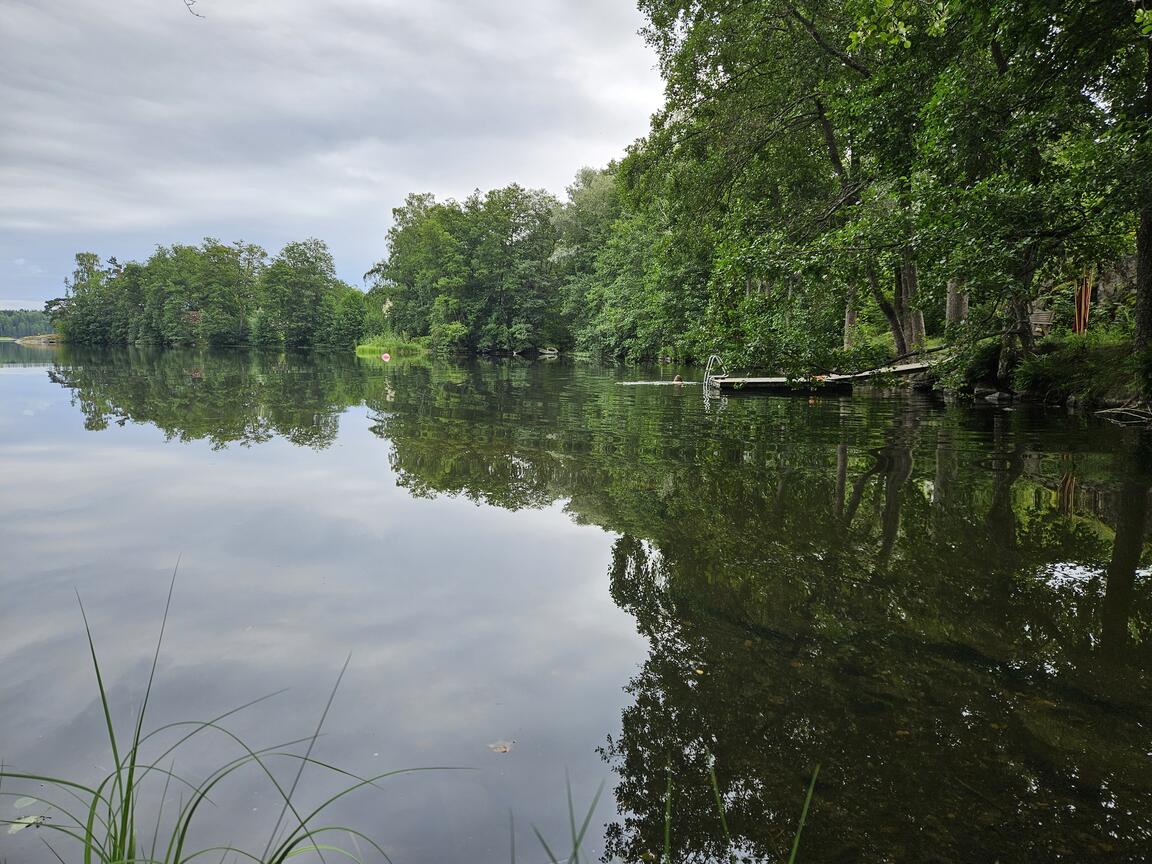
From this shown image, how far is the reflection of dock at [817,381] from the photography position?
14297mm

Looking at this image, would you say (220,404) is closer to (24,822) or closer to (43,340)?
(24,822)

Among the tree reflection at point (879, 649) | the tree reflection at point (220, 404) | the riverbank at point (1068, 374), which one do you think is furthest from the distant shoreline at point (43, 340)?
the tree reflection at point (879, 649)

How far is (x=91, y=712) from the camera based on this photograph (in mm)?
2826

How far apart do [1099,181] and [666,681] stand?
29.2 ft

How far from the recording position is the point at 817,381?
14.2 m

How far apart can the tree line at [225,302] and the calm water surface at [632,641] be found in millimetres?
59407

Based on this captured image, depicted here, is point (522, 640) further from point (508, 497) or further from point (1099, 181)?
point (1099, 181)

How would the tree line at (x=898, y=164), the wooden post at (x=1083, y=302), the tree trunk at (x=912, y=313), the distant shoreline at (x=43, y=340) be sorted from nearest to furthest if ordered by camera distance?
the tree line at (x=898, y=164) → the wooden post at (x=1083, y=302) → the tree trunk at (x=912, y=313) → the distant shoreline at (x=43, y=340)

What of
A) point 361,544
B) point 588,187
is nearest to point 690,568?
point 361,544

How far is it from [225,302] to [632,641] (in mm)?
74197

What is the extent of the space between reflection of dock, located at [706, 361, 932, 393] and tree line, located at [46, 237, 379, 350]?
5176 cm

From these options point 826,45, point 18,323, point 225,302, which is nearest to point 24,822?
point 826,45

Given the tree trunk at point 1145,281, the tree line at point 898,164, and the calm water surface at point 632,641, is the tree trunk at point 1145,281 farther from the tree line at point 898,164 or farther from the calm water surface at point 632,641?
the calm water surface at point 632,641

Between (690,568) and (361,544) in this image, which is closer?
(690,568)
